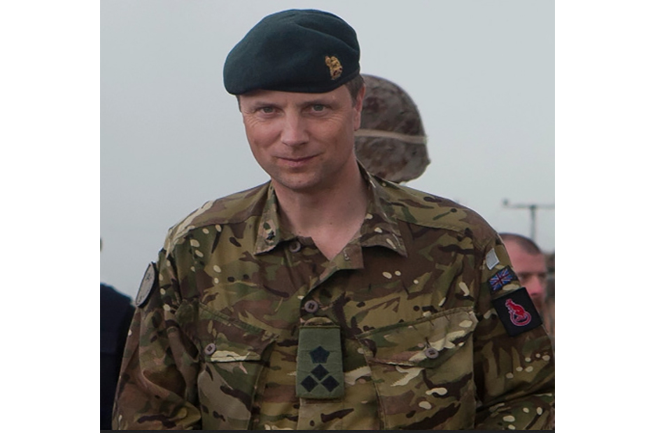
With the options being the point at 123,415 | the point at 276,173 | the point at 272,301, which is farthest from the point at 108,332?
the point at 276,173

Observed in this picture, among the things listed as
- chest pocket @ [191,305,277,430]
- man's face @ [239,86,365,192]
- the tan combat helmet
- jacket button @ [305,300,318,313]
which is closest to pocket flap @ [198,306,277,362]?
chest pocket @ [191,305,277,430]

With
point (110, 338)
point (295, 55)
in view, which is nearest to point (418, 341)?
point (295, 55)

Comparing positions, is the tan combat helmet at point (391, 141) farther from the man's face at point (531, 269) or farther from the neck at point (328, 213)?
the neck at point (328, 213)

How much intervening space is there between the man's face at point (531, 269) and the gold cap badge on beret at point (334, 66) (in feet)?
2.65

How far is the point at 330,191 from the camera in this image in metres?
2.41

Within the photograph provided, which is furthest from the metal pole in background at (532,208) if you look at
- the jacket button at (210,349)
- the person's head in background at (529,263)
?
the jacket button at (210,349)

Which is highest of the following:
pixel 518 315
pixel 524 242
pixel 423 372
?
pixel 524 242

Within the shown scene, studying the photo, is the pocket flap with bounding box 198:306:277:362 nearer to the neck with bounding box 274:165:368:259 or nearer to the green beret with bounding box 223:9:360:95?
the neck with bounding box 274:165:368:259

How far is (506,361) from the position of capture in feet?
8.01

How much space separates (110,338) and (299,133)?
96 centimetres

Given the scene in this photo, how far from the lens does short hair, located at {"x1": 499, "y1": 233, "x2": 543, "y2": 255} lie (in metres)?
2.86

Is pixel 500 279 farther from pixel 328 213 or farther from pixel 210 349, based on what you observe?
pixel 210 349

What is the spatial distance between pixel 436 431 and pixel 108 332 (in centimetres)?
101

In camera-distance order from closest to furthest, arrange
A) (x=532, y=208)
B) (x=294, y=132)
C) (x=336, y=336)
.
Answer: (x=294, y=132), (x=336, y=336), (x=532, y=208)
